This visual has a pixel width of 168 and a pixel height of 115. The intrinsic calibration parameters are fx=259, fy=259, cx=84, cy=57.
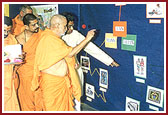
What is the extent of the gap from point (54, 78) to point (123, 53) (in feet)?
3.38

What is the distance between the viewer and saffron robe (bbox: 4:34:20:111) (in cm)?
371

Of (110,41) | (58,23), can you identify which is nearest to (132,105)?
(110,41)

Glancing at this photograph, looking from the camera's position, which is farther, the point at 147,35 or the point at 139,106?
the point at 139,106

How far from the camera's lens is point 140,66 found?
11.0 feet

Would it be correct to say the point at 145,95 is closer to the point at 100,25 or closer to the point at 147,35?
the point at 147,35

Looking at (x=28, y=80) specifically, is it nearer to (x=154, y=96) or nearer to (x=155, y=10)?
(x=154, y=96)

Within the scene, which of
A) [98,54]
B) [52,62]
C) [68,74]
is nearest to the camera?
[52,62]

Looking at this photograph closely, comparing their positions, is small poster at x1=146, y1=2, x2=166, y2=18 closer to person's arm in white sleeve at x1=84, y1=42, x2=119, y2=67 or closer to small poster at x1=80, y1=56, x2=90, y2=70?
person's arm in white sleeve at x1=84, y1=42, x2=119, y2=67

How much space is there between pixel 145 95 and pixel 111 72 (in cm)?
68

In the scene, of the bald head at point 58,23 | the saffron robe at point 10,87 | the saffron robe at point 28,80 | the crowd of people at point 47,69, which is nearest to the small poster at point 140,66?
the crowd of people at point 47,69

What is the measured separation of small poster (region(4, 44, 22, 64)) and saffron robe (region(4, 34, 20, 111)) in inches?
6.3

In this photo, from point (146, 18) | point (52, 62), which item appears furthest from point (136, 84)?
point (52, 62)

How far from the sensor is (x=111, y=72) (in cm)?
387

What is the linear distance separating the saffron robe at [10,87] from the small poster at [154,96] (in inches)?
76.0
